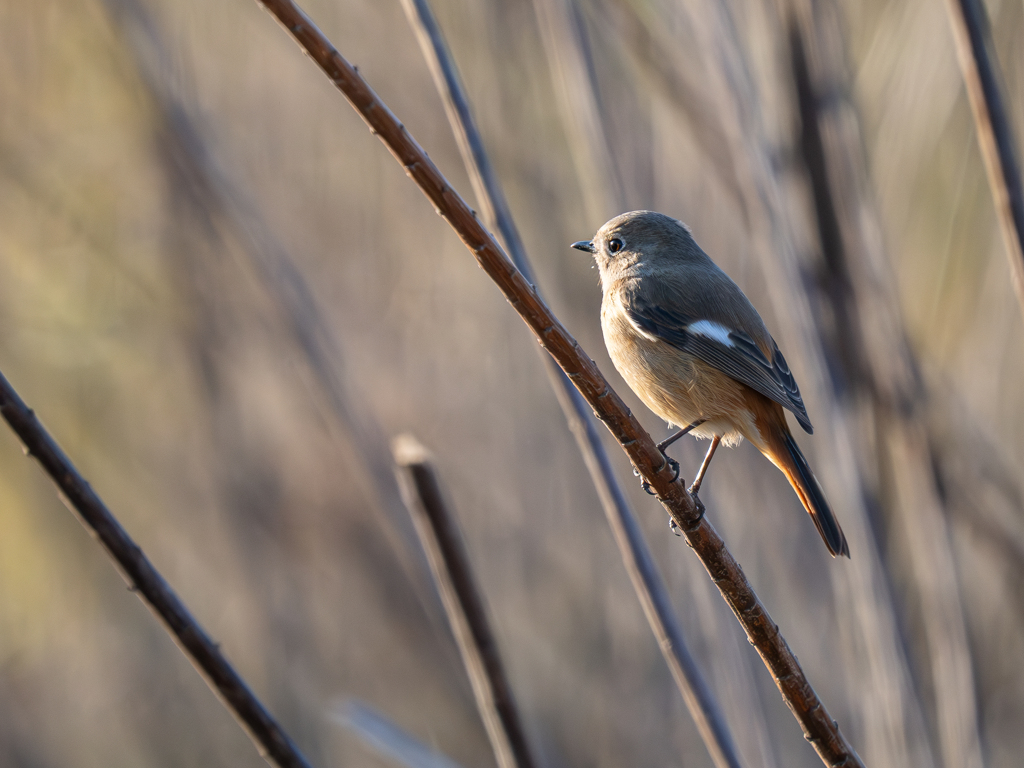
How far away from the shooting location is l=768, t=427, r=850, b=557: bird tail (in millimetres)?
1572

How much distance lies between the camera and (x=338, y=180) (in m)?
3.07

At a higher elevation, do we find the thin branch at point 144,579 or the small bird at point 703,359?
the thin branch at point 144,579

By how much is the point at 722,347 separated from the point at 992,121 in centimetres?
70

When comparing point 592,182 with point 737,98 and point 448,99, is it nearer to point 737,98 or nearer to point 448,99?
point 737,98

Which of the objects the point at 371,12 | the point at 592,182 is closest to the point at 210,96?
the point at 371,12

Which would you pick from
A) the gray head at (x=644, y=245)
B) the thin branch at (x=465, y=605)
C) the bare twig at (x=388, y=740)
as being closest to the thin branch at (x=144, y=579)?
the thin branch at (x=465, y=605)

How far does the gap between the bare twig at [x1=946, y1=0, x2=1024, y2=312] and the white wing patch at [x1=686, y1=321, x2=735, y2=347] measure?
25.5 inches

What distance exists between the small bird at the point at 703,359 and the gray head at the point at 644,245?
0.05 ft

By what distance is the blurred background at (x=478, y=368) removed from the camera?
1.95 metres

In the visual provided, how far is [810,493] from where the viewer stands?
1666 mm

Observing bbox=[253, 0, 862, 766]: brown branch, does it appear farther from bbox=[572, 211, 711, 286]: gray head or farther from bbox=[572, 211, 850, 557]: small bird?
bbox=[572, 211, 711, 286]: gray head

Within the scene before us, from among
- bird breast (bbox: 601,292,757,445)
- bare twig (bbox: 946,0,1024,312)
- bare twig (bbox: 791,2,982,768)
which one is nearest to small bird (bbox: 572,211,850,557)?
bird breast (bbox: 601,292,757,445)

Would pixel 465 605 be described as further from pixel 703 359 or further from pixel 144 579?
pixel 703 359

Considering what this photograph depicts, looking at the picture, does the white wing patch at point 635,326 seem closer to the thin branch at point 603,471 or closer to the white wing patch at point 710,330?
the white wing patch at point 710,330
